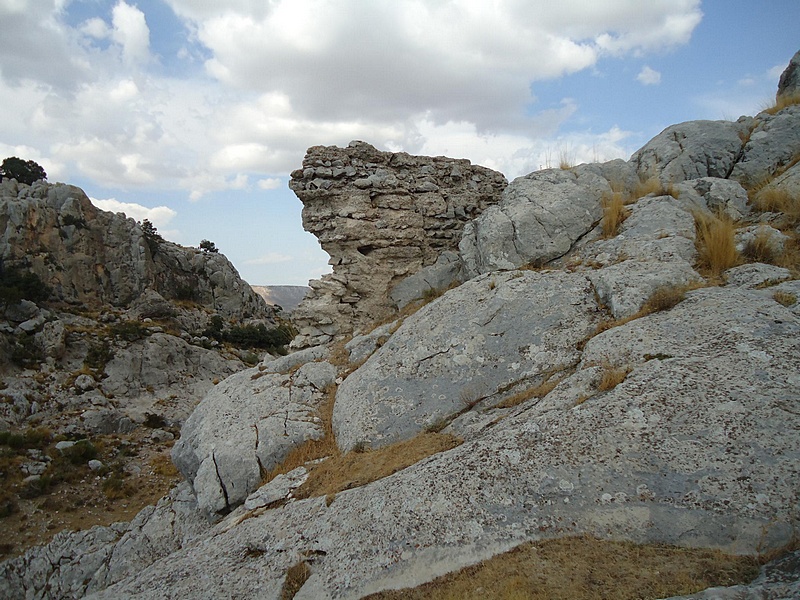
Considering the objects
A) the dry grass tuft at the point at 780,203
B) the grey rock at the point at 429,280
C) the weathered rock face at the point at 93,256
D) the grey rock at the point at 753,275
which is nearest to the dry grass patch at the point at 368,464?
the grey rock at the point at 429,280

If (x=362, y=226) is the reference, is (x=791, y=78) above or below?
above

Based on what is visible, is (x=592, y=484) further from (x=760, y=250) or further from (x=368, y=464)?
(x=760, y=250)

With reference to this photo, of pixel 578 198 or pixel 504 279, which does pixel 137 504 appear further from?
pixel 578 198

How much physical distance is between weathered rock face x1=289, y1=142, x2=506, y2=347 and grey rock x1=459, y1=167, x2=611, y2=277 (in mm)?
1939

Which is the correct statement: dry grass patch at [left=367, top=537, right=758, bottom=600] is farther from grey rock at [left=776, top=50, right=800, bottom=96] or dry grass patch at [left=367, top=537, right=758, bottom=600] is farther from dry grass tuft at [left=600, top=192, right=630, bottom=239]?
grey rock at [left=776, top=50, right=800, bottom=96]

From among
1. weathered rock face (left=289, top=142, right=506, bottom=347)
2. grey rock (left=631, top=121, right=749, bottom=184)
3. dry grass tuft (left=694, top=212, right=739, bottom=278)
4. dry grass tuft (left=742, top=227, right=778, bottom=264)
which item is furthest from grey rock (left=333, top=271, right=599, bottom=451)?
grey rock (left=631, top=121, right=749, bottom=184)

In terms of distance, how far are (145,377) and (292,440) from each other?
28.4 meters

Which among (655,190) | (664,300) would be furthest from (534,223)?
(664,300)

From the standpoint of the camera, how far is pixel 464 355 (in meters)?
9.39

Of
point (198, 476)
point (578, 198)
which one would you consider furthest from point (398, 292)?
point (198, 476)

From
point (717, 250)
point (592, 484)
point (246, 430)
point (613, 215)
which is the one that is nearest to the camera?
point (592, 484)

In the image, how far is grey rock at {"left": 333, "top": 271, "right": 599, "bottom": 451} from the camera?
8711 mm

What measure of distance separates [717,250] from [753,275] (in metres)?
0.99

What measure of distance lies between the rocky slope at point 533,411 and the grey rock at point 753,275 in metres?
0.05
